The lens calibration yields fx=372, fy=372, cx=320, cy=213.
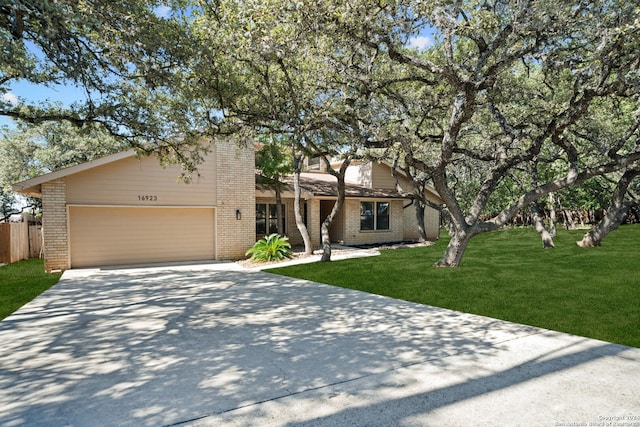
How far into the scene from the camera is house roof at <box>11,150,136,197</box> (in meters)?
11.1

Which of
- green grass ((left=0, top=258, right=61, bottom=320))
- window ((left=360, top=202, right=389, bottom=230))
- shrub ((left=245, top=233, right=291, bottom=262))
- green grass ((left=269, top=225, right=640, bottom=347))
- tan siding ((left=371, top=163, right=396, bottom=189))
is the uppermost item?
tan siding ((left=371, top=163, right=396, bottom=189))

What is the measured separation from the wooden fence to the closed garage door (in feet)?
15.2

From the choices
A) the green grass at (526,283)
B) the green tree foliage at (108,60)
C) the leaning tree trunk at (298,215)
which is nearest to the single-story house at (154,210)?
the leaning tree trunk at (298,215)

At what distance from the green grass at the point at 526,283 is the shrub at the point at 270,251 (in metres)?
2.08

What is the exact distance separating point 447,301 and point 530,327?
6.17ft

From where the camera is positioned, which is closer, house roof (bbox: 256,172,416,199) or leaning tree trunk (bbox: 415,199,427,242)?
house roof (bbox: 256,172,416,199)

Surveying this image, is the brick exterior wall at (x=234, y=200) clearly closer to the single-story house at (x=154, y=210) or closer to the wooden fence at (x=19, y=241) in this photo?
the single-story house at (x=154, y=210)

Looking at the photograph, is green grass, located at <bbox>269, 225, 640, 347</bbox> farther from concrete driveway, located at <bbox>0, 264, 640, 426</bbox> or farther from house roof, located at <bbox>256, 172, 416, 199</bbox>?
house roof, located at <bbox>256, 172, 416, 199</bbox>

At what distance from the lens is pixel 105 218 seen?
13.2m

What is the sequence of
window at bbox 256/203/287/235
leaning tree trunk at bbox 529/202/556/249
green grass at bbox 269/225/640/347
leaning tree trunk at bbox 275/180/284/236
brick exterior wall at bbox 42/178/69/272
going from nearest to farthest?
green grass at bbox 269/225/640/347
brick exterior wall at bbox 42/178/69/272
leaning tree trunk at bbox 529/202/556/249
leaning tree trunk at bbox 275/180/284/236
window at bbox 256/203/287/235

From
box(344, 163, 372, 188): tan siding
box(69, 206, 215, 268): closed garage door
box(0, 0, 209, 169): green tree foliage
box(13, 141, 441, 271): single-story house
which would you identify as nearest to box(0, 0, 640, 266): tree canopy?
box(0, 0, 209, 169): green tree foliage

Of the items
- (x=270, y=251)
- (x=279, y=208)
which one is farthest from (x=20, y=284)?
(x=279, y=208)

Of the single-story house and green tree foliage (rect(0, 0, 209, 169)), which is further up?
green tree foliage (rect(0, 0, 209, 169))

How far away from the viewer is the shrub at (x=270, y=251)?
46.5ft
